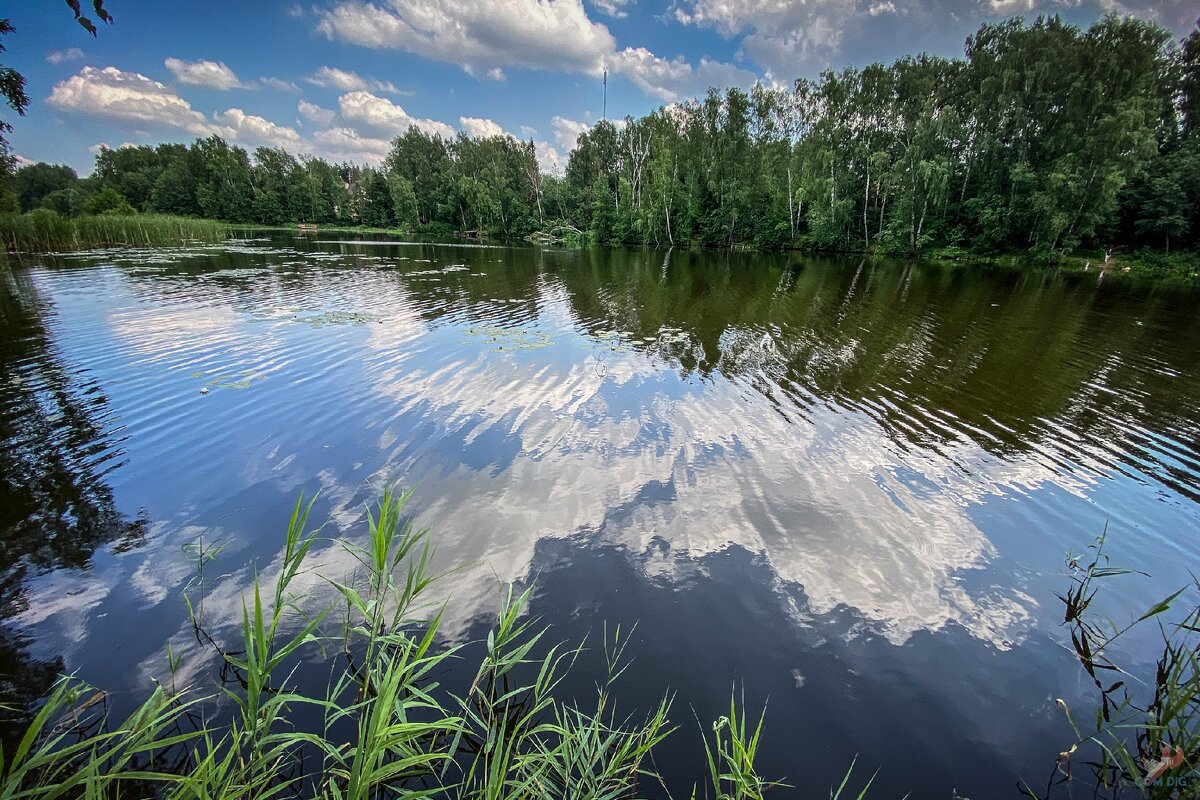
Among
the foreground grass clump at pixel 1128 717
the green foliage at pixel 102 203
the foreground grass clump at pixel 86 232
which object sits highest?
the green foliage at pixel 102 203

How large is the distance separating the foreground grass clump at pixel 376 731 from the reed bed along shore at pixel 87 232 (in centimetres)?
4669

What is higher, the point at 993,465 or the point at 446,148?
the point at 446,148

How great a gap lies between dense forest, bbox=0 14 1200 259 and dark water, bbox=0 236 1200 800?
34.7 metres

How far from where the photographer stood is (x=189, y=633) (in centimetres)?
437

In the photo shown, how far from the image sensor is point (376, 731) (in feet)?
7.93

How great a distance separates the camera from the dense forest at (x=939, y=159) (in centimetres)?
3794

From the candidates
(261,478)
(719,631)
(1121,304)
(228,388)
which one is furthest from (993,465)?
(1121,304)

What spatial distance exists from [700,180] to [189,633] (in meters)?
65.6

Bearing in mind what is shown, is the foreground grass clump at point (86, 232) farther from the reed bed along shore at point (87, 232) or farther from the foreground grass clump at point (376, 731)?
the foreground grass clump at point (376, 731)

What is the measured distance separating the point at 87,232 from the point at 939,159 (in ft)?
247

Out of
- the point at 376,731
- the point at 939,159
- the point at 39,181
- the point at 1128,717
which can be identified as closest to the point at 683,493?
the point at 1128,717

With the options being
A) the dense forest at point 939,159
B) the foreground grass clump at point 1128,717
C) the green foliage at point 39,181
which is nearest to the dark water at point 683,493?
the foreground grass clump at point 1128,717

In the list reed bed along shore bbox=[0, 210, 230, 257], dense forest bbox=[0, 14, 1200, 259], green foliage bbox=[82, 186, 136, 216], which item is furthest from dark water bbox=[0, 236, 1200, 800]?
green foliage bbox=[82, 186, 136, 216]

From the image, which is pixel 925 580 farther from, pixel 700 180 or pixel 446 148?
pixel 446 148
